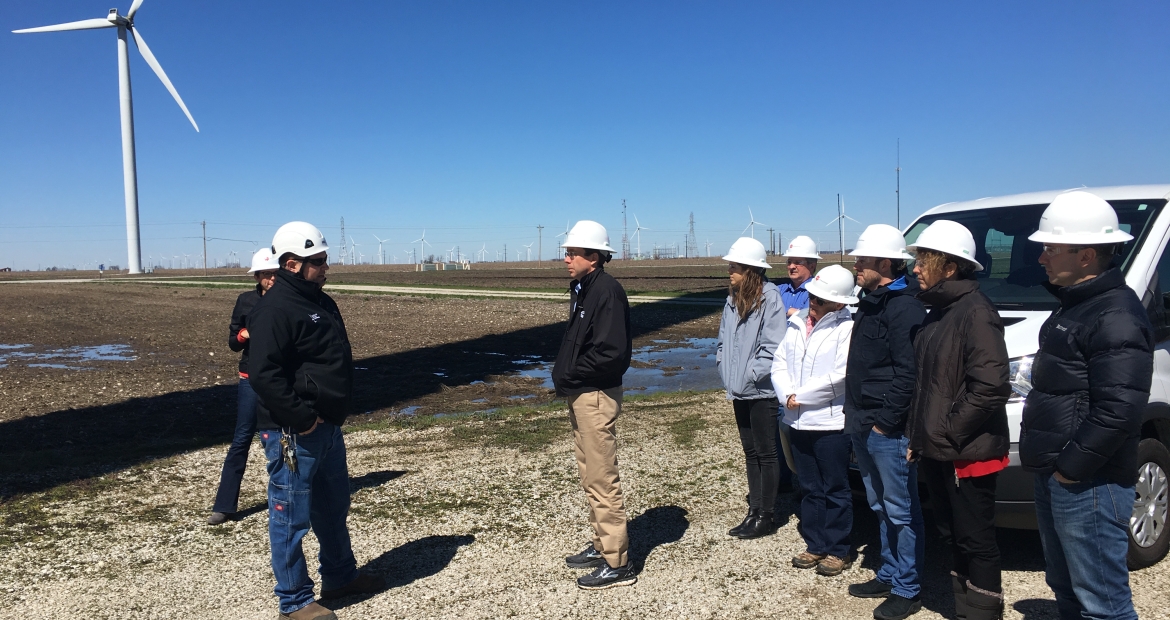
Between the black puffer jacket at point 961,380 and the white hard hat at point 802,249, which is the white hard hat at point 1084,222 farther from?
the white hard hat at point 802,249

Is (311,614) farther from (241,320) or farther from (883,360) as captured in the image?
(883,360)

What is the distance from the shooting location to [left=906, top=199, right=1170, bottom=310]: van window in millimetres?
4930

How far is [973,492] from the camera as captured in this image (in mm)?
3762

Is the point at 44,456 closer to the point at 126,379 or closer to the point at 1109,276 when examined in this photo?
the point at 126,379

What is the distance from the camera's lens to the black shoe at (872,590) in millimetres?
4402

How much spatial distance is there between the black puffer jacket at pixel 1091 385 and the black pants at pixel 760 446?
6.82 ft

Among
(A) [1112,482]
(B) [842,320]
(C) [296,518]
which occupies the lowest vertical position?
(C) [296,518]

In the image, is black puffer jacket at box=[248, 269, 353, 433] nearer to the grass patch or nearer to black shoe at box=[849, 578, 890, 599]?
black shoe at box=[849, 578, 890, 599]

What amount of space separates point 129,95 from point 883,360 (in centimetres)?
7046

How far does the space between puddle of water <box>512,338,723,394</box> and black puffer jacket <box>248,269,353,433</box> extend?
7926 mm

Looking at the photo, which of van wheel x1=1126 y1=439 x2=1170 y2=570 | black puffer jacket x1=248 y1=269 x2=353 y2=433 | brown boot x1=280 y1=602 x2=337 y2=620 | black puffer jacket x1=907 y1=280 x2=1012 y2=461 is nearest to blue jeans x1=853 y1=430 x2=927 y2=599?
black puffer jacket x1=907 y1=280 x2=1012 y2=461

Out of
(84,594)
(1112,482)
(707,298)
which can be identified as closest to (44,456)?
(84,594)

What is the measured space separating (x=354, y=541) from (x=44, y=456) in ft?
14.2

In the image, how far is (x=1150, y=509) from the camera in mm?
4527
